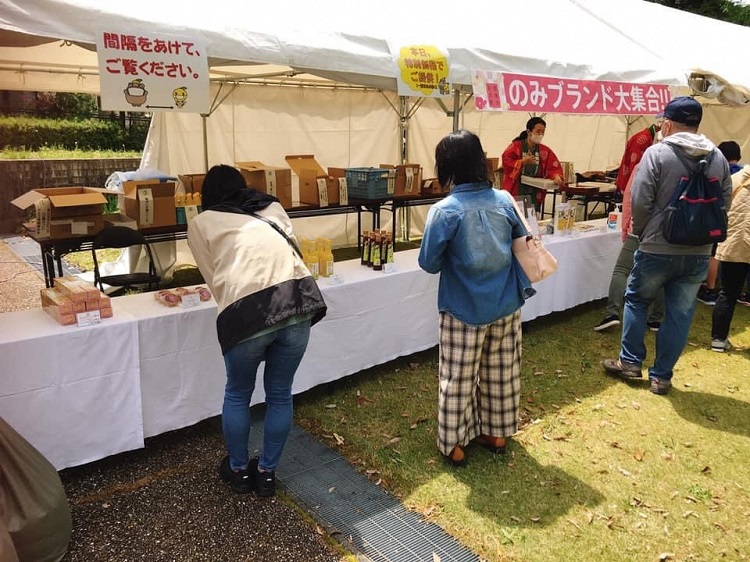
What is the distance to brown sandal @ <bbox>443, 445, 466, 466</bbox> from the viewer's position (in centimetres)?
301

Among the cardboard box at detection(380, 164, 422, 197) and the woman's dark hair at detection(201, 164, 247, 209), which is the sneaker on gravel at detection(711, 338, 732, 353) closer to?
the cardboard box at detection(380, 164, 422, 197)

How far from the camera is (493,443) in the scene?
3.14m

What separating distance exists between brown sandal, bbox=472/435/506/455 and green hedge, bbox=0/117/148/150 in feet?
40.6

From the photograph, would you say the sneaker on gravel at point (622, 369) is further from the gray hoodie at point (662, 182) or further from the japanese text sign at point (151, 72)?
the japanese text sign at point (151, 72)

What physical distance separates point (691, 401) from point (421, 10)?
3607mm

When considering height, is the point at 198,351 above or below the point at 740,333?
above

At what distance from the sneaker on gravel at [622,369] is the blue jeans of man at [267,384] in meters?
2.55

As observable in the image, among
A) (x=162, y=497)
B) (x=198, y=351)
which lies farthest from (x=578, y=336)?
(x=162, y=497)

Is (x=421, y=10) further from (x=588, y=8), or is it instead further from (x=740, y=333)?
(x=740, y=333)

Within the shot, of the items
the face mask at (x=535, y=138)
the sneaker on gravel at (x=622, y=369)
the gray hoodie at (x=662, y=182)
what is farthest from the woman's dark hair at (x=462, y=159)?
the face mask at (x=535, y=138)

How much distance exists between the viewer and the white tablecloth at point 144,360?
261 centimetres

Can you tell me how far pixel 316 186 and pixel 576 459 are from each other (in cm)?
369

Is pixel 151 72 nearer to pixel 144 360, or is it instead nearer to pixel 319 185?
pixel 144 360

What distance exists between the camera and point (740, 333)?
5137 millimetres
